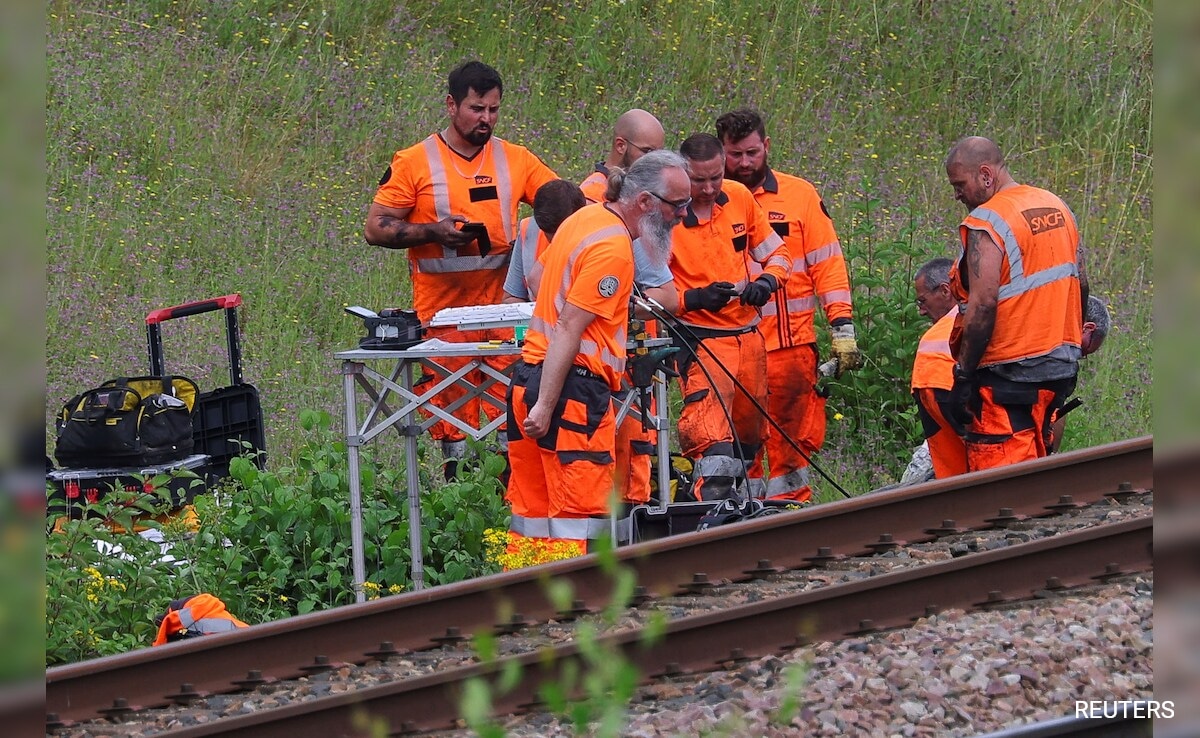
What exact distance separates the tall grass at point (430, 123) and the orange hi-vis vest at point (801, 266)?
78 cm

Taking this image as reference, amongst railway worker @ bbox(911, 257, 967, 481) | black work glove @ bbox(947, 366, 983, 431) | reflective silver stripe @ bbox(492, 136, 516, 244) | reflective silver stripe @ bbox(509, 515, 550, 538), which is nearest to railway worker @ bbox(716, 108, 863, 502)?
railway worker @ bbox(911, 257, 967, 481)

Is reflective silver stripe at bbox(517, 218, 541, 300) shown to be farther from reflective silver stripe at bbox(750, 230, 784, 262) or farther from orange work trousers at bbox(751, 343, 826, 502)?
orange work trousers at bbox(751, 343, 826, 502)

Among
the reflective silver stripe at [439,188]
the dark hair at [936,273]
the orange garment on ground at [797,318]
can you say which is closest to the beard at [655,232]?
the dark hair at [936,273]

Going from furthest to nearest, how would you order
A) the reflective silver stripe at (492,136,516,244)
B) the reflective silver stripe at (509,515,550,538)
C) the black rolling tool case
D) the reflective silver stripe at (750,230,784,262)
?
the reflective silver stripe at (492,136,516,244)
the reflective silver stripe at (750,230,784,262)
the black rolling tool case
the reflective silver stripe at (509,515,550,538)

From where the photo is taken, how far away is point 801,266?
27.5ft

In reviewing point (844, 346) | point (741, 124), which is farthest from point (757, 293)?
point (741, 124)

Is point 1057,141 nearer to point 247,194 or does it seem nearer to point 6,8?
point 247,194

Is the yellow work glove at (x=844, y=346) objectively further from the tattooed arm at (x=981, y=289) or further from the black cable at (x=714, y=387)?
the tattooed arm at (x=981, y=289)

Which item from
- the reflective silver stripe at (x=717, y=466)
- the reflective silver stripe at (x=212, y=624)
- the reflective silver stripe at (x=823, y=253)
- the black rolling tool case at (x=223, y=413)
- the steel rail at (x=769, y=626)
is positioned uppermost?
the reflective silver stripe at (x=823, y=253)

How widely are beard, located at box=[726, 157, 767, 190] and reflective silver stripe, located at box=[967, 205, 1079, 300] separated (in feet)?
6.10

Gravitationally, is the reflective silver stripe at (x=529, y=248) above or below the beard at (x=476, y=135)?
below

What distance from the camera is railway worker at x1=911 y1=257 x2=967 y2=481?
22.7 ft

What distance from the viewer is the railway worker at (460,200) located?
7910 millimetres

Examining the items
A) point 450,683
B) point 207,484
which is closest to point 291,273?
point 207,484
